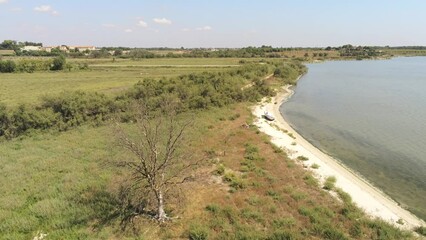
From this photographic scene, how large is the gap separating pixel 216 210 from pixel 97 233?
20.3 ft

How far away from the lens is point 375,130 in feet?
126

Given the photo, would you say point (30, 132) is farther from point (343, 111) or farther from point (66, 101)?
point (343, 111)

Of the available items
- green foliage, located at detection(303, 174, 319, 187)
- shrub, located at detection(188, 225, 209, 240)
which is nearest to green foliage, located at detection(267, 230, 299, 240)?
shrub, located at detection(188, 225, 209, 240)

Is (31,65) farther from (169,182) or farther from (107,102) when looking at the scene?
(169,182)

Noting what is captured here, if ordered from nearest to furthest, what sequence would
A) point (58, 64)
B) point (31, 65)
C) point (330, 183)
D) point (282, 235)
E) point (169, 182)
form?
1. point (282, 235)
2. point (169, 182)
3. point (330, 183)
4. point (31, 65)
5. point (58, 64)

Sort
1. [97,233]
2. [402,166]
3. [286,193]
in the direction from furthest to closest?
[402,166], [286,193], [97,233]

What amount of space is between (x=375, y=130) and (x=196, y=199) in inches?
1097

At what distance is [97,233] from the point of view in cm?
1570

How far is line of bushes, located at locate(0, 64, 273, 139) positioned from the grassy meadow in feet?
19.2

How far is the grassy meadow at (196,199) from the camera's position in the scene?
15.9 meters

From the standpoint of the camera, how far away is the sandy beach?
60.4 feet

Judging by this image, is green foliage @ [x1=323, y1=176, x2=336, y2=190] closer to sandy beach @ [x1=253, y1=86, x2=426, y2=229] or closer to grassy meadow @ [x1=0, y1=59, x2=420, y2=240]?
grassy meadow @ [x1=0, y1=59, x2=420, y2=240]

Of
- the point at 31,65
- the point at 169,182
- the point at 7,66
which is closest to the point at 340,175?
the point at 169,182

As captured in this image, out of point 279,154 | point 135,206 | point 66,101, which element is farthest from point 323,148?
point 66,101
